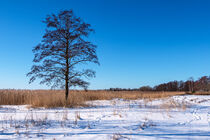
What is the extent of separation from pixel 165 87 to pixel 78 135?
2842 inches

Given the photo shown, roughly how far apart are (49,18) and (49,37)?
1195mm

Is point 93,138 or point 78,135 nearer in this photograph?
point 93,138

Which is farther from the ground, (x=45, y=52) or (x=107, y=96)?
(x=45, y=52)

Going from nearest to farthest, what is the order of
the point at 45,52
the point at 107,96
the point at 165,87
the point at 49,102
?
the point at 49,102, the point at 45,52, the point at 107,96, the point at 165,87

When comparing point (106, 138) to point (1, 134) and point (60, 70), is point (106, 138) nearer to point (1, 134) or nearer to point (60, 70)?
point (1, 134)

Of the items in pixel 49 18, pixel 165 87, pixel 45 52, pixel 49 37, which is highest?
pixel 49 18

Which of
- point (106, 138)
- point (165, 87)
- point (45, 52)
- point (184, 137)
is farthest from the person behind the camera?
point (165, 87)

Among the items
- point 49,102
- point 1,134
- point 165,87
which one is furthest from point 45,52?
point 165,87

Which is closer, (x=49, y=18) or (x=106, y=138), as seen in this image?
(x=106, y=138)

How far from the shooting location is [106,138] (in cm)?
263

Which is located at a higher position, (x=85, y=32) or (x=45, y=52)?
(x=85, y=32)

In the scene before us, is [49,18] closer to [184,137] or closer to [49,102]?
[49,102]

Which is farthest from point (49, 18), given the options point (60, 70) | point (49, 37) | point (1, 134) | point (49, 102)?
point (1, 134)

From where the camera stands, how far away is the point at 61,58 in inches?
358
